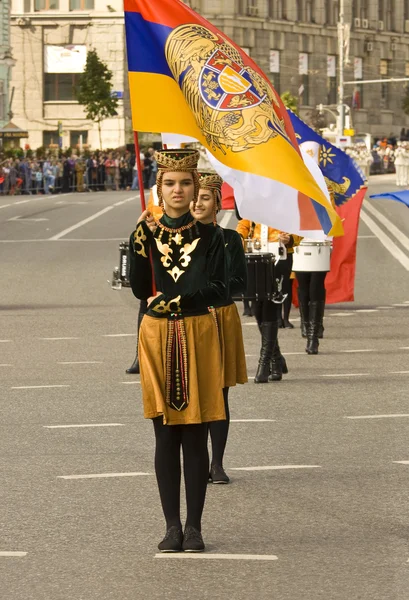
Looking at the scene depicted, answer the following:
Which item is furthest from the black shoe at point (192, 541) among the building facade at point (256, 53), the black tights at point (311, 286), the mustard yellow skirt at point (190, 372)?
the building facade at point (256, 53)

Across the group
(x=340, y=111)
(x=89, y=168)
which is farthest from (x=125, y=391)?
(x=340, y=111)

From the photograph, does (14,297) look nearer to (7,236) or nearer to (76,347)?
(76,347)

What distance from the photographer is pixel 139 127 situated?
936 centimetres

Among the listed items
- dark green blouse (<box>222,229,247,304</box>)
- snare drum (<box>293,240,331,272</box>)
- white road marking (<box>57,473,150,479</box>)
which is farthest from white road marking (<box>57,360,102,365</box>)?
dark green blouse (<box>222,229,247,304</box>)

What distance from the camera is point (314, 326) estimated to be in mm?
15000

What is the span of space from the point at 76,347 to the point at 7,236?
1813 centimetres

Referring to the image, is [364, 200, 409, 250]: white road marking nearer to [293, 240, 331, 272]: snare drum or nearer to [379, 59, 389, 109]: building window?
[293, 240, 331, 272]: snare drum

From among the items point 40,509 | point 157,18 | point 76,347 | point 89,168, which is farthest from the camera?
point 89,168

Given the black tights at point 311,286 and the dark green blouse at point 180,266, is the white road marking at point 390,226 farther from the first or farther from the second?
the dark green blouse at point 180,266

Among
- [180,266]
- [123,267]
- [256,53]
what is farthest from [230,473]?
[256,53]

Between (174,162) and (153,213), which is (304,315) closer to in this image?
(153,213)

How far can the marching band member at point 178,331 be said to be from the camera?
7.13 meters

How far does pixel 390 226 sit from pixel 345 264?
54.3 ft

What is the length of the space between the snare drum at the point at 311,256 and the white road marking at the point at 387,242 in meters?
9.43
